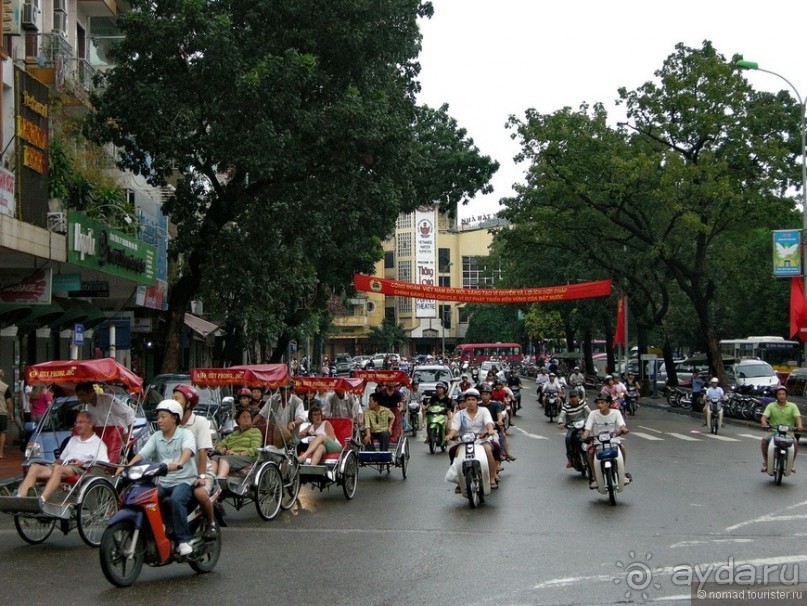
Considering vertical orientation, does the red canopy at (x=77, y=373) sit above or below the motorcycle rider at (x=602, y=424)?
above

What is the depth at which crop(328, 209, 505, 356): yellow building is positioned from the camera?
11744 centimetres

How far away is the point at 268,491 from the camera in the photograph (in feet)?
43.1

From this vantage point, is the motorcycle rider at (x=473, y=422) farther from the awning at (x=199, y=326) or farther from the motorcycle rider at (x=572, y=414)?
the awning at (x=199, y=326)

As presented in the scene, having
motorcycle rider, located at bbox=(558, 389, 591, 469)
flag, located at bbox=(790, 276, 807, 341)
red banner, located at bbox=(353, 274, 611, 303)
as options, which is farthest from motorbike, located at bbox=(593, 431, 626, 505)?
red banner, located at bbox=(353, 274, 611, 303)

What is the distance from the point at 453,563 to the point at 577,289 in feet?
123

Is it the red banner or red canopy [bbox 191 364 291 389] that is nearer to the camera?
red canopy [bbox 191 364 291 389]

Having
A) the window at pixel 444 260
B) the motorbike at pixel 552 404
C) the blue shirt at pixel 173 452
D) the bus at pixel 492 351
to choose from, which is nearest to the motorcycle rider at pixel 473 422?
the blue shirt at pixel 173 452

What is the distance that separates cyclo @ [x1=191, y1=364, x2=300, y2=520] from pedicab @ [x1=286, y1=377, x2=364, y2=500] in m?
→ 0.44

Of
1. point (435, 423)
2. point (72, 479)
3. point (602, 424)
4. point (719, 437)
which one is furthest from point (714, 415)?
point (72, 479)

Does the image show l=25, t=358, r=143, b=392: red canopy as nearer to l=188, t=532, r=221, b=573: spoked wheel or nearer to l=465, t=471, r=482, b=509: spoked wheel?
l=188, t=532, r=221, b=573: spoked wheel

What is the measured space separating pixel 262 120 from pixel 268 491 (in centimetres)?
1350

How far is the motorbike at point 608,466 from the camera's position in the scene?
1445 centimetres

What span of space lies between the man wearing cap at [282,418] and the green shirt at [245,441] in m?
0.96

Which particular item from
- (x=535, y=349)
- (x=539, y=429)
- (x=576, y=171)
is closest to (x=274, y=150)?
(x=539, y=429)
